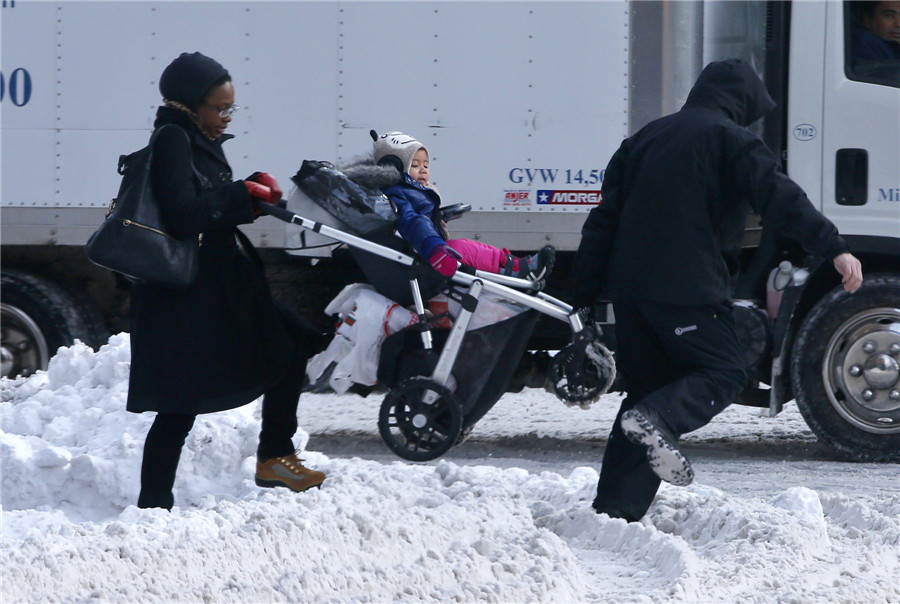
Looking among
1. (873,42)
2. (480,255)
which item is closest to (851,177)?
(873,42)

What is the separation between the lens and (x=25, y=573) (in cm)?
337

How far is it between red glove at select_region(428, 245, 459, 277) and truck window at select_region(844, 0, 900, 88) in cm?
243

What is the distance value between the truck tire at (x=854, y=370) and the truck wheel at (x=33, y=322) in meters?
3.97

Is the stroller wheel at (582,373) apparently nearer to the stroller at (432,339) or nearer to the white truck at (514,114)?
the stroller at (432,339)

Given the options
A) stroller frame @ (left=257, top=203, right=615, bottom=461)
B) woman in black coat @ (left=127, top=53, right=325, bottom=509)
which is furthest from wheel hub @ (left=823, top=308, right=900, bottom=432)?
woman in black coat @ (left=127, top=53, right=325, bottom=509)

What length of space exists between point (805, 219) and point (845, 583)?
3.99 feet

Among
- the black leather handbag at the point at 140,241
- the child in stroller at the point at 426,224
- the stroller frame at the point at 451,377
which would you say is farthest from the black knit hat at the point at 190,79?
the child in stroller at the point at 426,224

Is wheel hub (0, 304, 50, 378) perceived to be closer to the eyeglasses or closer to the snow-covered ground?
the snow-covered ground

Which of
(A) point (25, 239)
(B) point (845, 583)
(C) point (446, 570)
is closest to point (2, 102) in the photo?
(A) point (25, 239)

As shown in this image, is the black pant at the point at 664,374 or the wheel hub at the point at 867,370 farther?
the wheel hub at the point at 867,370

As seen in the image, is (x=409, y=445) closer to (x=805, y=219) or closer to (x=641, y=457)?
(x=641, y=457)

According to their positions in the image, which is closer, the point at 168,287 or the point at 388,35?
the point at 168,287

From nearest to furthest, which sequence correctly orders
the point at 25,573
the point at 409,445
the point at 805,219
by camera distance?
1. the point at 25,573
2. the point at 805,219
3. the point at 409,445

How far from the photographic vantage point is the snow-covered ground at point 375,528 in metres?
3.47
